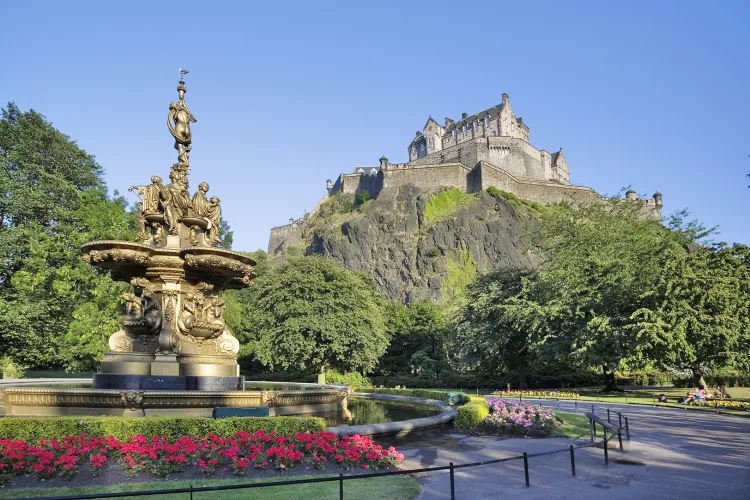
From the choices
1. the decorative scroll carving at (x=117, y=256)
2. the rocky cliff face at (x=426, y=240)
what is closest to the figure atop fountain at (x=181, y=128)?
the decorative scroll carving at (x=117, y=256)

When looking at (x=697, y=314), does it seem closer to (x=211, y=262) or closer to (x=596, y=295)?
(x=596, y=295)

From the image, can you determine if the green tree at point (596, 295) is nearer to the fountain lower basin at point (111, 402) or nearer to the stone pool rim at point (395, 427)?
the stone pool rim at point (395, 427)

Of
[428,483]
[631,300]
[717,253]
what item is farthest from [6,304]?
[717,253]

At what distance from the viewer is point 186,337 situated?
14.1 meters

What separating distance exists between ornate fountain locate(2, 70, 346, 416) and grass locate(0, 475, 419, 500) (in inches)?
150

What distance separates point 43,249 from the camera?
30.6m

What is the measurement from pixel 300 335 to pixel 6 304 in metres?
16.8

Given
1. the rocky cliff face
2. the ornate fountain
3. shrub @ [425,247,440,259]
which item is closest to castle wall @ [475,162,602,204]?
the rocky cliff face

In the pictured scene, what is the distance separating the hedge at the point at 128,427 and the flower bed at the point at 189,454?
9.9 inches

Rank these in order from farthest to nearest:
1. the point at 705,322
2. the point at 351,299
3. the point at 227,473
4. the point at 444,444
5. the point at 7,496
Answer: the point at 351,299 → the point at 705,322 → the point at 444,444 → the point at 227,473 → the point at 7,496

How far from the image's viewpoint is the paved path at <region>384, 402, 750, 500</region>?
7.73 m

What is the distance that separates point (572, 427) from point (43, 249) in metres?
31.0

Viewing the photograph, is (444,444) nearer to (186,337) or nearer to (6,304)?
(186,337)

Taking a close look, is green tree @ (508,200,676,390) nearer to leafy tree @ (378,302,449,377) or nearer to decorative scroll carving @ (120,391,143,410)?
leafy tree @ (378,302,449,377)
